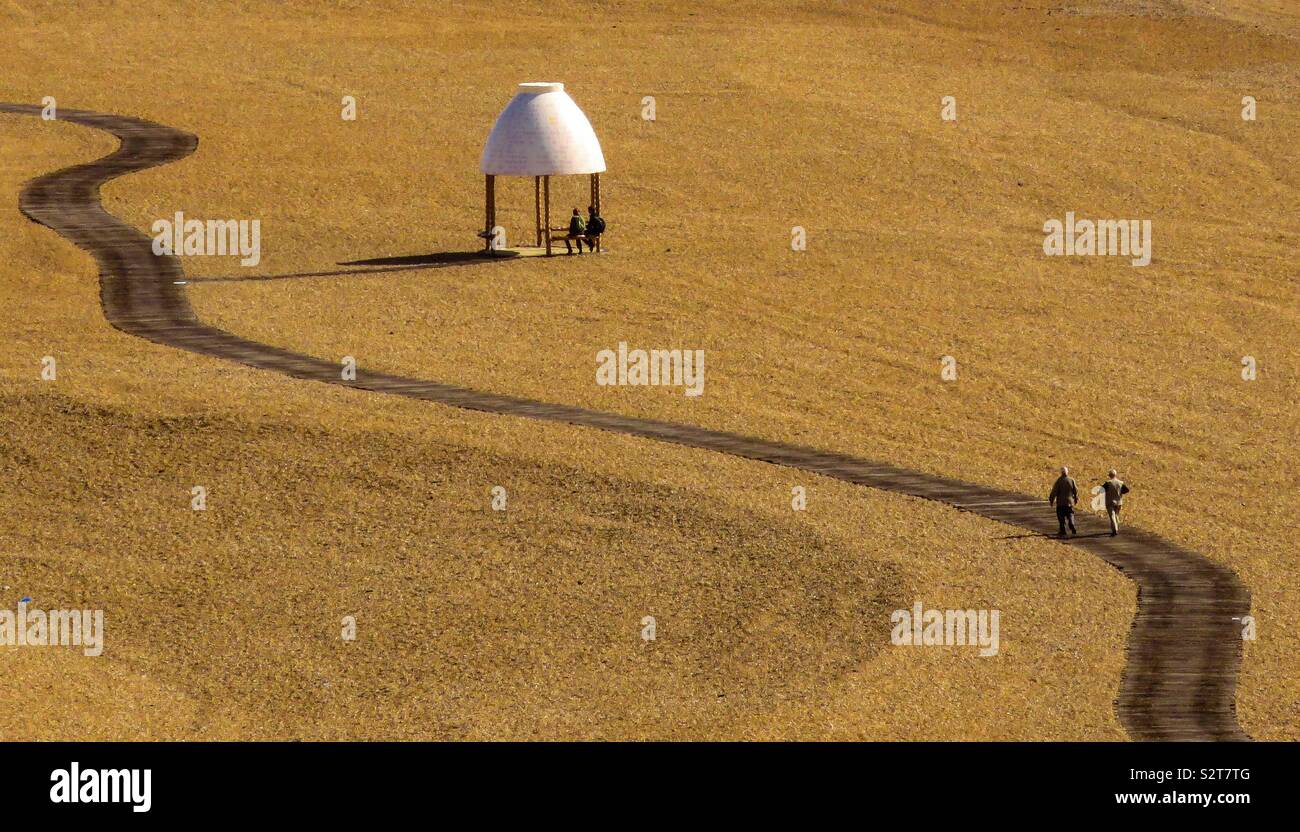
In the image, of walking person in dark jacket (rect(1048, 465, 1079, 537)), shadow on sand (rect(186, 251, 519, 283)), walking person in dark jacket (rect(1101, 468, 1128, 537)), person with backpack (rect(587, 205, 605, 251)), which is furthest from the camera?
person with backpack (rect(587, 205, 605, 251))

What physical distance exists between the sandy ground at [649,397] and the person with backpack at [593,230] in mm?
771

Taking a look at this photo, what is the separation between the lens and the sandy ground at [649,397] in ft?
90.3

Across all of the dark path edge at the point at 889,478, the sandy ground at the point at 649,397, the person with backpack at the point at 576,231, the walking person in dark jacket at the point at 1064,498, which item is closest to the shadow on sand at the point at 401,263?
the sandy ground at the point at 649,397

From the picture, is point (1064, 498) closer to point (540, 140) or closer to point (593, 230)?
point (593, 230)

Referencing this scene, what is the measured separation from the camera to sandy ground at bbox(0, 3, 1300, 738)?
90.3 ft

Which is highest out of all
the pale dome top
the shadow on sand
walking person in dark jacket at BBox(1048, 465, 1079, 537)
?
the pale dome top

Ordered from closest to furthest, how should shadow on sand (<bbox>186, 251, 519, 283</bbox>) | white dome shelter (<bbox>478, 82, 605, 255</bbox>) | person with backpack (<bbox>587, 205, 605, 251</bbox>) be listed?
shadow on sand (<bbox>186, 251, 519, 283</bbox>)
white dome shelter (<bbox>478, 82, 605, 255</bbox>)
person with backpack (<bbox>587, 205, 605, 251</bbox>)

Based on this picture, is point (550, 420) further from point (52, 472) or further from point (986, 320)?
point (986, 320)

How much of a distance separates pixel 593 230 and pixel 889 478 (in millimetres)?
18824

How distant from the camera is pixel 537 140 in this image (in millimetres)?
51531

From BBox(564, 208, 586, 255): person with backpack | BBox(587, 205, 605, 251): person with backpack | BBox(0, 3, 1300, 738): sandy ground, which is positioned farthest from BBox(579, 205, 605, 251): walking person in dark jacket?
BBox(0, 3, 1300, 738): sandy ground

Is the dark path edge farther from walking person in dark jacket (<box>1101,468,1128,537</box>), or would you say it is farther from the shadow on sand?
the shadow on sand
